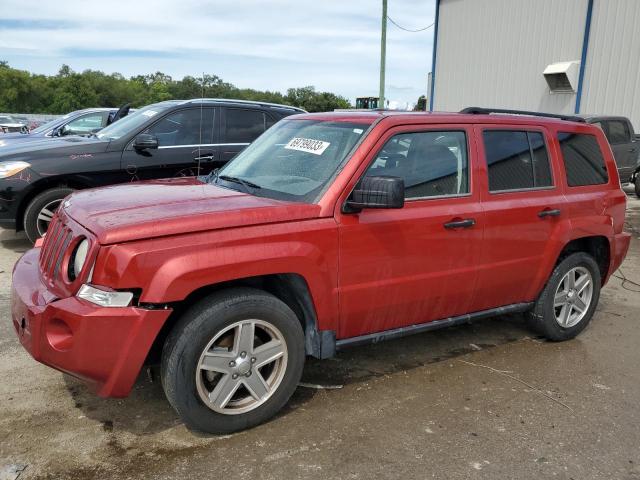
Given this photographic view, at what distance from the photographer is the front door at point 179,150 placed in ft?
22.6

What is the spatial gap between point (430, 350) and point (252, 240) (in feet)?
6.76

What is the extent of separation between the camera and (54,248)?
10.1 feet

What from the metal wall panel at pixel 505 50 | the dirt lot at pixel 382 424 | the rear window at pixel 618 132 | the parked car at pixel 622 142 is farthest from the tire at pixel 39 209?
the metal wall panel at pixel 505 50

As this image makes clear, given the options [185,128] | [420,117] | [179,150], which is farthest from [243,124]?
[420,117]

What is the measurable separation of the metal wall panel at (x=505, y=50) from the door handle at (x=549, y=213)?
15.8m

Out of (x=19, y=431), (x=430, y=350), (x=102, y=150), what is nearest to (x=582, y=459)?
(x=430, y=350)

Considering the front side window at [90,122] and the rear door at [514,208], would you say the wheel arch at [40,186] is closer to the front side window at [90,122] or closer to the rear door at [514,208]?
the rear door at [514,208]

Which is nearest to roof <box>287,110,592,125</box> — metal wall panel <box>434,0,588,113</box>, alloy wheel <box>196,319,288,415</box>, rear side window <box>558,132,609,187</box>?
rear side window <box>558,132,609,187</box>

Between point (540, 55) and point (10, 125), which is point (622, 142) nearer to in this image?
point (540, 55)

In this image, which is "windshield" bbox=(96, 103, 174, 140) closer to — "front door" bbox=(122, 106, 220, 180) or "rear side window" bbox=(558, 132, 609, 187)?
"front door" bbox=(122, 106, 220, 180)

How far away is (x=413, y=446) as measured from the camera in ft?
9.77

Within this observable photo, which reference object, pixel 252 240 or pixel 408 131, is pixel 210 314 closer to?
pixel 252 240

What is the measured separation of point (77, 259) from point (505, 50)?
20.0m

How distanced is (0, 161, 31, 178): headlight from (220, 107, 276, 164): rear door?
7.65ft
